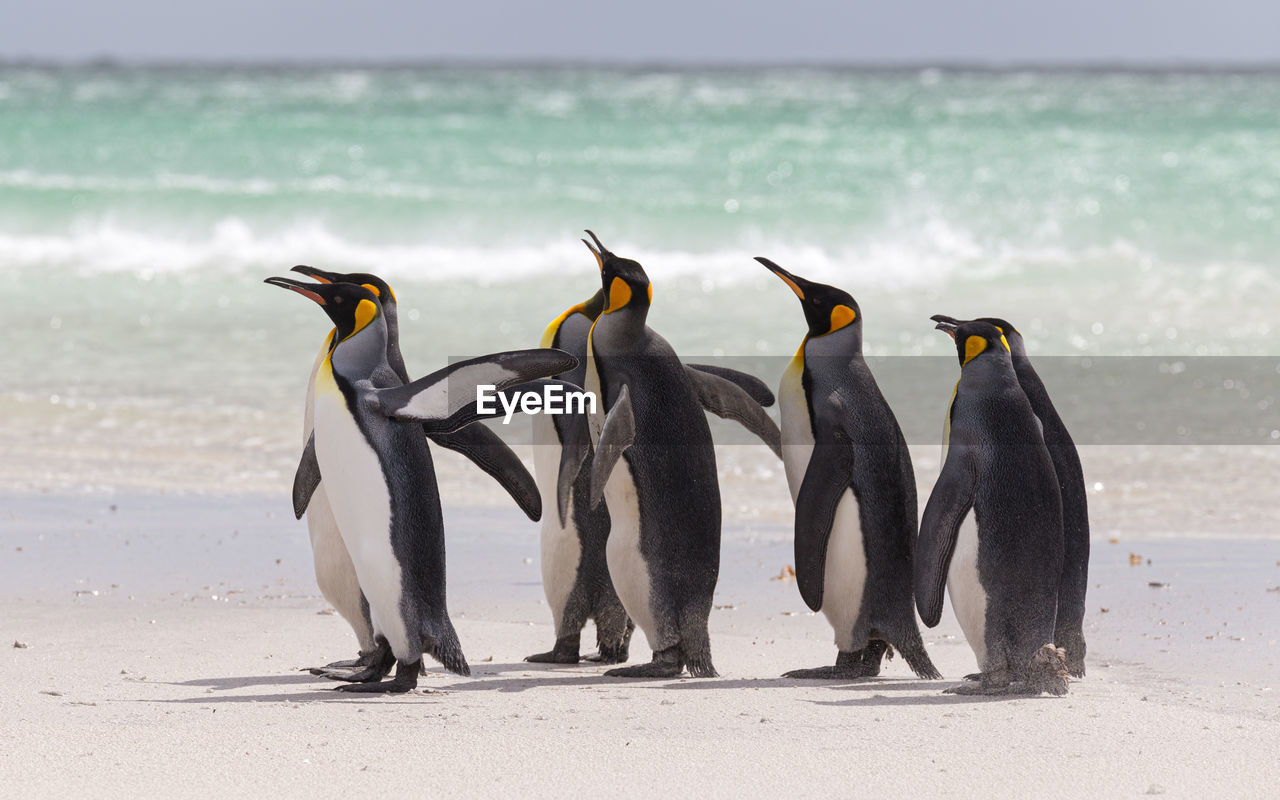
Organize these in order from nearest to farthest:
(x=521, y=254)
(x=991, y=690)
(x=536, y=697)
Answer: (x=536, y=697) < (x=991, y=690) < (x=521, y=254)

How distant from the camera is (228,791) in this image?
2.82 m

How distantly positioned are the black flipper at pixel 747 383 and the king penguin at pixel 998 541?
0.77m

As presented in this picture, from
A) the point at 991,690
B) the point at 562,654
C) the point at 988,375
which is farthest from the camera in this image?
the point at 562,654

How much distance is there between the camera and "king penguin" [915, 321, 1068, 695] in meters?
3.77

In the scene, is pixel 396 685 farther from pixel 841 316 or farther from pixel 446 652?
pixel 841 316

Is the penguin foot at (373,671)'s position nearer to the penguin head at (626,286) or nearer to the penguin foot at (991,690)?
the penguin head at (626,286)

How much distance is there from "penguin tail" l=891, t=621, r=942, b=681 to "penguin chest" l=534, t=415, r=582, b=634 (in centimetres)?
89

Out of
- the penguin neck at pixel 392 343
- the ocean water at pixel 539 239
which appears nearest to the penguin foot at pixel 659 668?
the penguin neck at pixel 392 343

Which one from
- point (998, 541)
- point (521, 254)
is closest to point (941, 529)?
point (998, 541)

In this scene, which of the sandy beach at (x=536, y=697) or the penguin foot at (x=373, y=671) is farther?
the penguin foot at (x=373, y=671)

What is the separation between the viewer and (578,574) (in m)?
4.35

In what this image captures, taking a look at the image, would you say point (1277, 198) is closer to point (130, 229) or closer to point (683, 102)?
point (130, 229)

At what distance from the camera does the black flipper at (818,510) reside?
13.1 feet

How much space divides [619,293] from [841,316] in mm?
582
